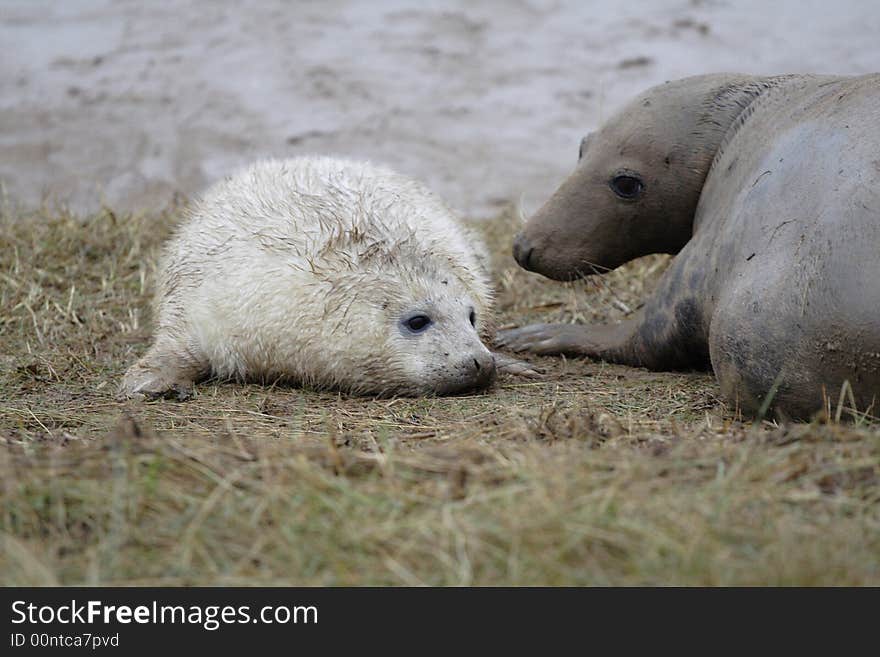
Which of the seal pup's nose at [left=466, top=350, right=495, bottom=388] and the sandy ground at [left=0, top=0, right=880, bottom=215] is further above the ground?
the sandy ground at [left=0, top=0, right=880, bottom=215]

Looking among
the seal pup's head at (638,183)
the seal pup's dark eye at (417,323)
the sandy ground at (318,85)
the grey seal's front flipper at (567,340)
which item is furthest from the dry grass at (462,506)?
the sandy ground at (318,85)

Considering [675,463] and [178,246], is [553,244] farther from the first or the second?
[675,463]

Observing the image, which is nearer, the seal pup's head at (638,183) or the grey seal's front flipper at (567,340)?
the seal pup's head at (638,183)

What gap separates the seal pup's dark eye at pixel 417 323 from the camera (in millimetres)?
4320

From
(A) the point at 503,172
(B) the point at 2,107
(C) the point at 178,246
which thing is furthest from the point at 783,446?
(B) the point at 2,107

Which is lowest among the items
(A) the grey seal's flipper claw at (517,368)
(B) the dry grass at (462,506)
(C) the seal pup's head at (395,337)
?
(A) the grey seal's flipper claw at (517,368)

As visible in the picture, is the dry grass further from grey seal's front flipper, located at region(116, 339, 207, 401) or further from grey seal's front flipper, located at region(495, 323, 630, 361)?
grey seal's front flipper, located at region(495, 323, 630, 361)

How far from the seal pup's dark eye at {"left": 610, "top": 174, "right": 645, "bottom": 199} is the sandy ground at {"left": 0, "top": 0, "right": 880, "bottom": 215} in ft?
10.7

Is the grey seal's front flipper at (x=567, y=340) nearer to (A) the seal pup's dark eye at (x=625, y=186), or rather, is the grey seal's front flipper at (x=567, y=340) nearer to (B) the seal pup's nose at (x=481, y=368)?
(A) the seal pup's dark eye at (x=625, y=186)

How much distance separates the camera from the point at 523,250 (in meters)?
5.09

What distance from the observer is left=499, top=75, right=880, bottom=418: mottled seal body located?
320 cm

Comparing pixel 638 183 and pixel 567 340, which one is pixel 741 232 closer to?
pixel 638 183

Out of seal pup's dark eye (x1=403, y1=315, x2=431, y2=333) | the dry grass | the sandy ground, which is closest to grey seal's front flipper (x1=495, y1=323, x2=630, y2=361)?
seal pup's dark eye (x1=403, y1=315, x2=431, y2=333)
